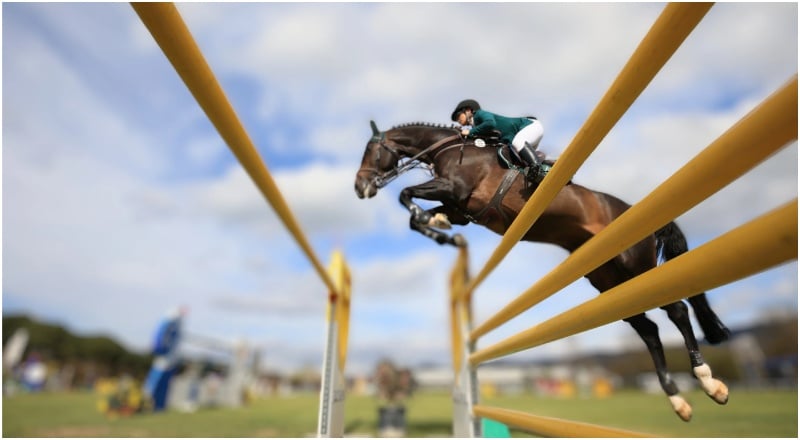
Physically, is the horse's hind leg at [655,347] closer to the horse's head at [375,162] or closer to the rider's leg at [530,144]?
the rider's leg at [530,144]

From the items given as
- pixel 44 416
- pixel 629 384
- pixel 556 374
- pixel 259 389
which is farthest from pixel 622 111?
pixel 556 374

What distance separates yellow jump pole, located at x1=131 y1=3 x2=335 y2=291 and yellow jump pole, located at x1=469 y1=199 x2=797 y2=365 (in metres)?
1.33

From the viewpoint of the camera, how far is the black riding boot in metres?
1.83

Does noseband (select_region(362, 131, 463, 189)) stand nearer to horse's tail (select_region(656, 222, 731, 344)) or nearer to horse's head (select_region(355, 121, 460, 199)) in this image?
horse's head (select_region(355, 121, 460, 199))

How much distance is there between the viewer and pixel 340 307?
405 cm

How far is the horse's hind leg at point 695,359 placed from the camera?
1.68 metres

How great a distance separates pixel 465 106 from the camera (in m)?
2.04

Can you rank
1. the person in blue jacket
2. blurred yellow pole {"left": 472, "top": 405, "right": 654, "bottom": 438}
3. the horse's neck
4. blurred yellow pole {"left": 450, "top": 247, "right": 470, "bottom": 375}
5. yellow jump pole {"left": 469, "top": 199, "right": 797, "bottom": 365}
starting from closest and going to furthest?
yellow jump pole {"left": 469, "top": 199, "right": 797, "bottom": 365} → blurred yellow pole {"left": 472, "top": 405, "right": 654, "bottom": 438} → the horse's neck → blurred yellow pole {"left": 450, "top": 247, "right": 470, "bottom": 375} → the person in blue jacket

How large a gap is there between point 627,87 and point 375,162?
1.24m

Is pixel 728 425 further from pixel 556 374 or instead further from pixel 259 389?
pixel 556 374

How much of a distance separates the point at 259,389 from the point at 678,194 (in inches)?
1588

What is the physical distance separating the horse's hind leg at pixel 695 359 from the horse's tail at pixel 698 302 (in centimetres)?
5

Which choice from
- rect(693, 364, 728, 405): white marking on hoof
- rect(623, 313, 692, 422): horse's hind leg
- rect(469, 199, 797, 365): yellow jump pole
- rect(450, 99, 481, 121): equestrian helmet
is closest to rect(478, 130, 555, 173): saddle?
rect(450, 99, 481, 121): equestrian helmet

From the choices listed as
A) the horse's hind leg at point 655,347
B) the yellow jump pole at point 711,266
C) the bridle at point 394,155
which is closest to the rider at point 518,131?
the bridle at point 394,155
